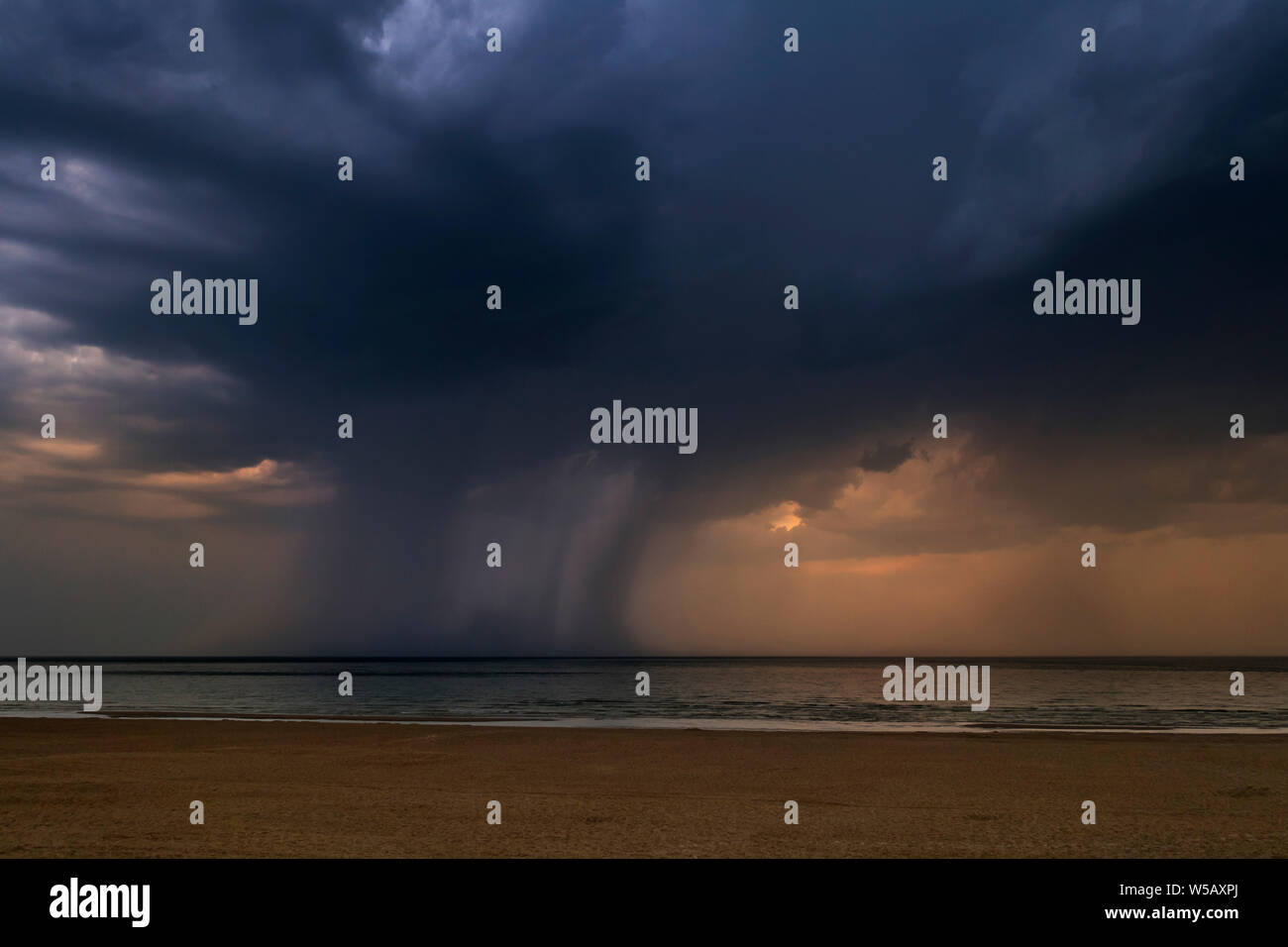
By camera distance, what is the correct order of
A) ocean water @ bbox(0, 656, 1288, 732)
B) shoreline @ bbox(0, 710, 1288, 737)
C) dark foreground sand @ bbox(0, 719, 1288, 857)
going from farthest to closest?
1. ocean water @ bbox(0, 656, 1288, 732)
2. shoreline @ bbox(0, 710, 1288, 737)
3. dark foreground sand @ bbox(0, 719, 1288, 857)

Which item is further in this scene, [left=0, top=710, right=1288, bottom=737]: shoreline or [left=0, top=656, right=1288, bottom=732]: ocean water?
[left=0, top=656, right=1288, bottom=732]: ocean water

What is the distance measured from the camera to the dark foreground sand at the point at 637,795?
14055 mm

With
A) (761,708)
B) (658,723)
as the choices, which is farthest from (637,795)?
(761,708)

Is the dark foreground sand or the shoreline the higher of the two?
the dark foreground sand

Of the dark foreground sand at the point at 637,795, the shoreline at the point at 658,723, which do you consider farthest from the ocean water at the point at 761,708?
the dark foreground sand at the point at 637,795

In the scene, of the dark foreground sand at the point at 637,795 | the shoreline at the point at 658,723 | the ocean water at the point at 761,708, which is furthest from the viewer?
the ocean water at the point at 761,708

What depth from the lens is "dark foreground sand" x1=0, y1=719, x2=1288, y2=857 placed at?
14055mm

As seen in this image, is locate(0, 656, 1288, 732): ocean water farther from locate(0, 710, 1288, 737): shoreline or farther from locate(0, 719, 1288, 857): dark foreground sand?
locate(0, 719, 1288, 857): dark foreground sand

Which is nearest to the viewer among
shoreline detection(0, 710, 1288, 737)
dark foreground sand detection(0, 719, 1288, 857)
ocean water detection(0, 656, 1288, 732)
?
dark foreground sand detection(0, 719, 1288, 857)

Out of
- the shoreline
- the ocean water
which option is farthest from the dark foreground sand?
the ocean water

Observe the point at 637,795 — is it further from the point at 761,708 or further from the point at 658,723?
the point at 761,708

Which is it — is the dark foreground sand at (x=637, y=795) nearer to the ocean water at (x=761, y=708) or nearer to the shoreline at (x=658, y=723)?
the shoreline at (x=658, y=723)
